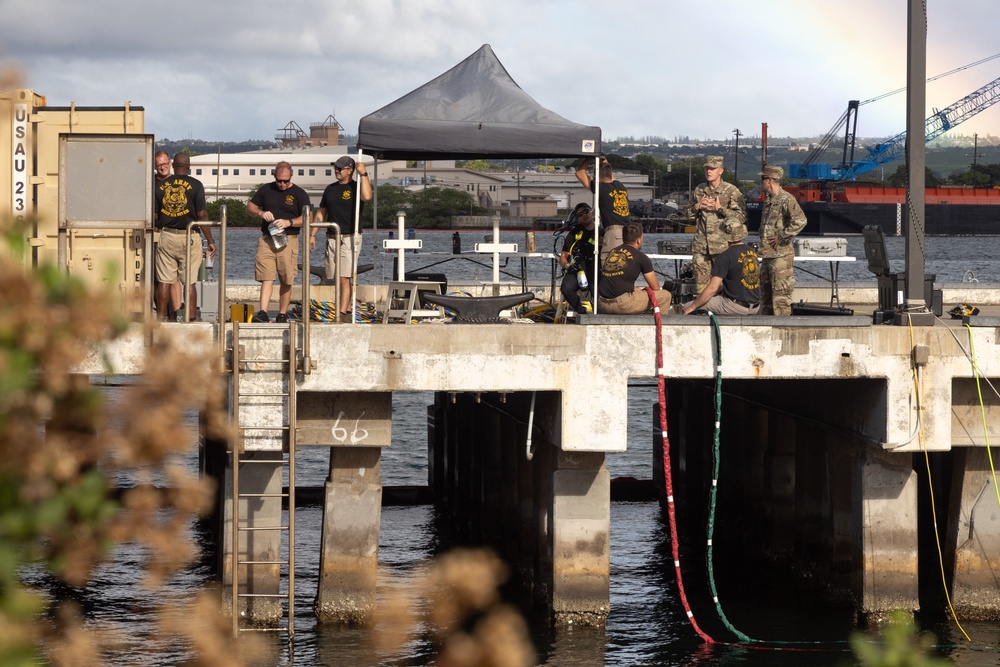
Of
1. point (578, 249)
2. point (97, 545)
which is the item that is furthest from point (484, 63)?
point (97, 545)

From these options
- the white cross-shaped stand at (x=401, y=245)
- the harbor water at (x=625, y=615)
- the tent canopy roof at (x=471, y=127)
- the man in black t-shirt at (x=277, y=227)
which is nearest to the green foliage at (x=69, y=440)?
the harbor water at (x=625, y=615)

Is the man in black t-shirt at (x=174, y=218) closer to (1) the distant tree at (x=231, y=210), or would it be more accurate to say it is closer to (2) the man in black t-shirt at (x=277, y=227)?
(2) the man in black t-shirt at (x=277, y=227)

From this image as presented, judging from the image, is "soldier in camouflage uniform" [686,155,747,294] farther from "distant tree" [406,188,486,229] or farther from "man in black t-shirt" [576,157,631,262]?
"distant tree" [406,188,486,229]

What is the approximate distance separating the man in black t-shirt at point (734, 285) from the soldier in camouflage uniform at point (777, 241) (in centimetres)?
78

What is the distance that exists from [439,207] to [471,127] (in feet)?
454

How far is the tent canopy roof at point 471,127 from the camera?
1563 cm

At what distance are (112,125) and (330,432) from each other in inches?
187

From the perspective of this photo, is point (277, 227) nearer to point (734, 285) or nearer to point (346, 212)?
point (346, 212)

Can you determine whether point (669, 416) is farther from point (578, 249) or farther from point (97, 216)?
point (97, 216)

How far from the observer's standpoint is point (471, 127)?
1582 centimetres

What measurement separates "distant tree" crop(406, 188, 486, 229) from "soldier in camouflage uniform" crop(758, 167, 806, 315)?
131938mm

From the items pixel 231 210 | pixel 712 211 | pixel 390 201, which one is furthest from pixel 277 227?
pixel 390 201

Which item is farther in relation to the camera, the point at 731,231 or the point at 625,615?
the point at 625,615

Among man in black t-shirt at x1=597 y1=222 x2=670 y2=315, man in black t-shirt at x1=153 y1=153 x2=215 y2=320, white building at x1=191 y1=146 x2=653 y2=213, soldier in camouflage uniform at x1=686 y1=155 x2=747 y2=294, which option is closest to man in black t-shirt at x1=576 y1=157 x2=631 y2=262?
soldier in camouflage uniform at x1=686 y1=155 x2=747 y2=294
